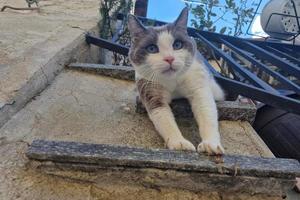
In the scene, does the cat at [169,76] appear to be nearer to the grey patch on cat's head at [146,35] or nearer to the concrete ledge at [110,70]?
the grey patch on cat's head at [146,35]

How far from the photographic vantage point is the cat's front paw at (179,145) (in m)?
1.03

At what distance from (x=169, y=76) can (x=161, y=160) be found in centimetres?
41

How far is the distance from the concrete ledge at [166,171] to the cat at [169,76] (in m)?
0.18

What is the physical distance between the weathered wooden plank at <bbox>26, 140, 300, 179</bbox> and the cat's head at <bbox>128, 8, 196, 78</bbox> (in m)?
0.36

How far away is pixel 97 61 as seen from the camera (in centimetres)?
260

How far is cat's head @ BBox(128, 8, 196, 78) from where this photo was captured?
1.21 metres

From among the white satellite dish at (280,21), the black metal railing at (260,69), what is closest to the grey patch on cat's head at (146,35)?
the black metal railing at (260,69)

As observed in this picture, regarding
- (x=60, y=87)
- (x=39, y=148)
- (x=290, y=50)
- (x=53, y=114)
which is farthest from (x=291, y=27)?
(x=39, y=148)

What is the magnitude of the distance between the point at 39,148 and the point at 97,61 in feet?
5.55

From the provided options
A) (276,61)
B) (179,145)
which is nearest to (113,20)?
(276,61)

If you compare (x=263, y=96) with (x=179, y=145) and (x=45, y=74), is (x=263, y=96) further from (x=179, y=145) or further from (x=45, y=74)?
(x=45, y=74)

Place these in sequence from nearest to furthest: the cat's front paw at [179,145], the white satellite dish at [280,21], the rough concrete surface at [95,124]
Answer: the cat's front paw at [179,145] → the rough concrete surface at [95,124] → the white satellite dish at [280,21]

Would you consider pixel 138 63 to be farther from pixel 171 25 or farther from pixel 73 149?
pixel 73 149

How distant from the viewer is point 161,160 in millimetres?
944
